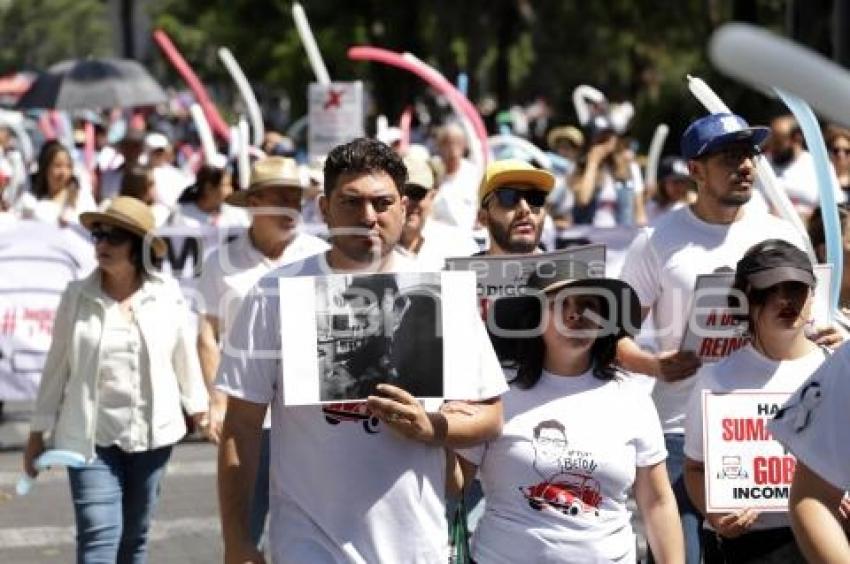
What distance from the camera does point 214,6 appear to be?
2040 inches

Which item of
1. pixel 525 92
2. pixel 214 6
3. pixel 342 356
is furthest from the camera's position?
pixel 525 92

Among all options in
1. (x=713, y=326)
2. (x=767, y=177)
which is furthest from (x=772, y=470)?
(x=767, y=177)

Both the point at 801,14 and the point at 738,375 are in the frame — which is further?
the point at 801,14

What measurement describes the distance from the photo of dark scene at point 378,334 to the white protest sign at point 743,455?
111 cm

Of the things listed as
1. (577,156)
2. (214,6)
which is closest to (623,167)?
(577,156)

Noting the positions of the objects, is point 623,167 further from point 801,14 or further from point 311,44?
point 801,14

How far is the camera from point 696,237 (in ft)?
22.5

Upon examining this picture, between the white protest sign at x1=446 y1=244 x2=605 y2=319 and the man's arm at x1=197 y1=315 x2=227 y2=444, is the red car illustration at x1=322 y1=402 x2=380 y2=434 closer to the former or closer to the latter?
the white protest sign at x1=446 y1=244 x2=605 y2=319

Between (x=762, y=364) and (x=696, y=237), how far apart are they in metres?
1.20

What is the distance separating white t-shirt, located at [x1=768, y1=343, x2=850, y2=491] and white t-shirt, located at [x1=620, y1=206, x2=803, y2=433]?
2.95 metres

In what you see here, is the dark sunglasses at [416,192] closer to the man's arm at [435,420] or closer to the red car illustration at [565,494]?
the red car illustration at [565,494]

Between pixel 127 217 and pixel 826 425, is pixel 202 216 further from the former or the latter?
pixel 826 425

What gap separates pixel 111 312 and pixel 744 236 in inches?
86.3

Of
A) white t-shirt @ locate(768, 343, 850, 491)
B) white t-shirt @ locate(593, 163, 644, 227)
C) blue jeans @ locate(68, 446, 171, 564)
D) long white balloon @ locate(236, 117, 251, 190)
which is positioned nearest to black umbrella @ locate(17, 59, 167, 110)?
white t-shirt @ locate(593, 163, 644, 227)
